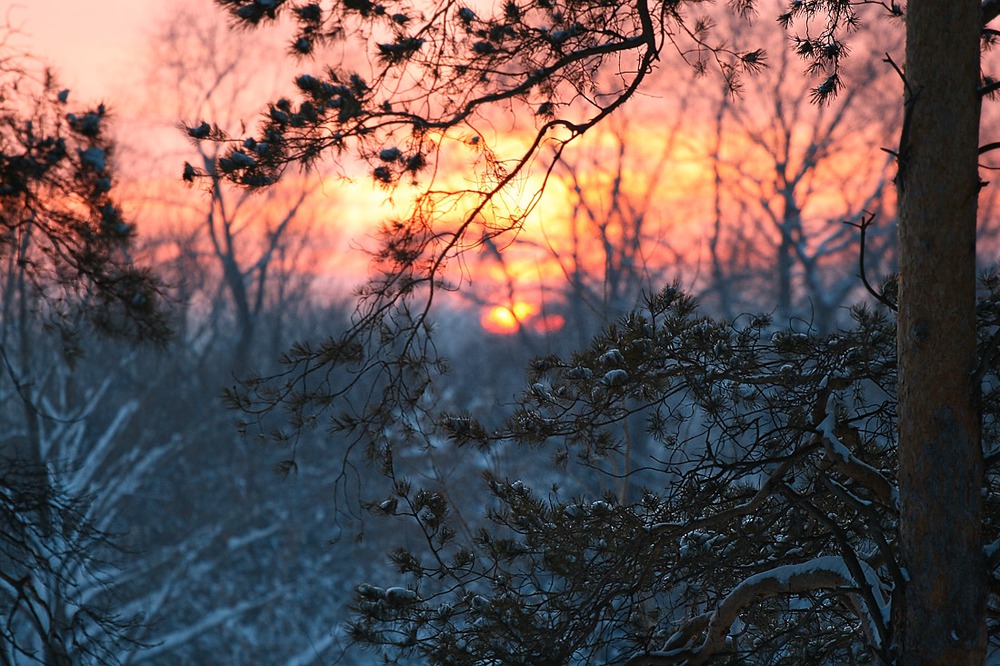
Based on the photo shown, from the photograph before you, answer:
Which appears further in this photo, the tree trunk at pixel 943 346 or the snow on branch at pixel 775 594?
the snow on branch at pixel 775 594

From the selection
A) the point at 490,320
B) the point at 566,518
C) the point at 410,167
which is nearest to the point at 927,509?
the point at 566,518

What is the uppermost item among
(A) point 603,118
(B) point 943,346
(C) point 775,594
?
(A) point 603,118

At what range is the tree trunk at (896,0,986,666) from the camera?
10.6ft

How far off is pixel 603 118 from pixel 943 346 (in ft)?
6.06

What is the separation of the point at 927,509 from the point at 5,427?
18.0 metres

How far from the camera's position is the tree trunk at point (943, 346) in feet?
10.6

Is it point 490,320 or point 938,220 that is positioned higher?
point 490,320

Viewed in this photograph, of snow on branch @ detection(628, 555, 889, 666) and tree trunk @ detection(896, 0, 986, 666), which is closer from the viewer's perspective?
tree trunk @ detection(896, 0, 986, 666)

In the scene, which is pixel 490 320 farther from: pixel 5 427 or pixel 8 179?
pixel 8 179

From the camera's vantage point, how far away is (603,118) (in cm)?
430

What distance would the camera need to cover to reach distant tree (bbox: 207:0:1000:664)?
326cm

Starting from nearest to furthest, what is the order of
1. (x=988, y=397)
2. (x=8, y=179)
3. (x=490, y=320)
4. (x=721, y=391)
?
(x=988, y=397) < (x=721, y=391) < (x=8, y=179) < (x=490, y=320)

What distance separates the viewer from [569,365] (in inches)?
169

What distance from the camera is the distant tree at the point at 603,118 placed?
3264 mm
